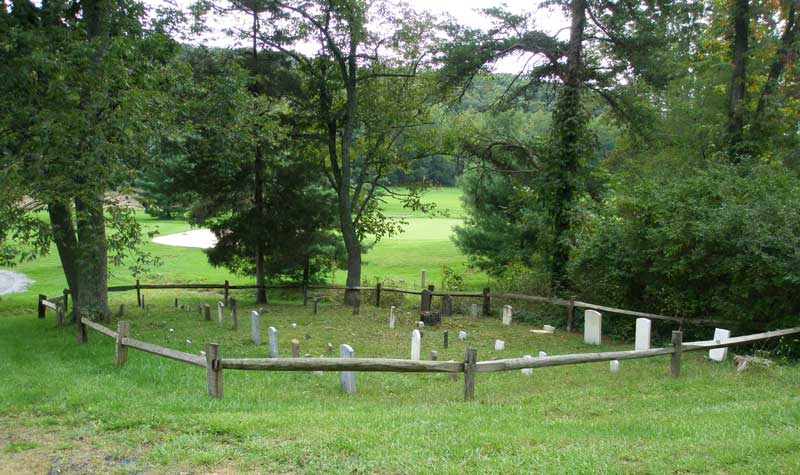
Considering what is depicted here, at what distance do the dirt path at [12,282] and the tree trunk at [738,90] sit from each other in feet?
94.0

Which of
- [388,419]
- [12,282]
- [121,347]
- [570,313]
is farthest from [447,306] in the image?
[12,282]

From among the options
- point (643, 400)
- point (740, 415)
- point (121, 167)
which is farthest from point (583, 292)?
point (121, 167)

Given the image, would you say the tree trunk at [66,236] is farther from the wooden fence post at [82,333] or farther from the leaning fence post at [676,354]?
the leaning fence post at [676,354]

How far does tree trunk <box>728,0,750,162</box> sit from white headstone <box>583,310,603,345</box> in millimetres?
7900

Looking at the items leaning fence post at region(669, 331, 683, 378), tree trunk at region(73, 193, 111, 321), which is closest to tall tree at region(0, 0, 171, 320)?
tree trunk at region(73, 193, 111, 321)

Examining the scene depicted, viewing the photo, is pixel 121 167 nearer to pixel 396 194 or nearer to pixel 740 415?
pixel 740 415

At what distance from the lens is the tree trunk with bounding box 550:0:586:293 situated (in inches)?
738

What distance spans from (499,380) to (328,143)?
1641 cm

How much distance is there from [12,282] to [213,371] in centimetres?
2835

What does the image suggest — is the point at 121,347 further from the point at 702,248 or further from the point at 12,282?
the point at 12,282

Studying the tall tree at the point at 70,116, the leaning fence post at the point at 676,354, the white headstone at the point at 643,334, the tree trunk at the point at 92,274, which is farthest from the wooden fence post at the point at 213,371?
the white headstone at the point at 643,334

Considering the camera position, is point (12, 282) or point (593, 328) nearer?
point (593, 328)

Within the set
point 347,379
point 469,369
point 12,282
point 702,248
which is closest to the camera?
point 469,369

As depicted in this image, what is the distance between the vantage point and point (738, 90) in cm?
1952
